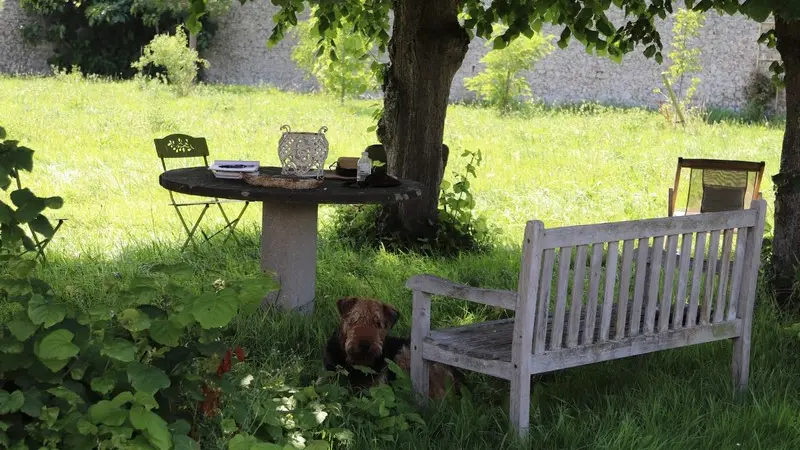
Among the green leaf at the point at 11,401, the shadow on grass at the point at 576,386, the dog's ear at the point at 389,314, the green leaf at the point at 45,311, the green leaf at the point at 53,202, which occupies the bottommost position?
the shadow on grass at the point at 576,386

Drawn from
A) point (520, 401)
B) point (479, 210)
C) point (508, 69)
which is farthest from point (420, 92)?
point (508, 69)

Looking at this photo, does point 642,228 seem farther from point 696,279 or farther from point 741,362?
point 741,362

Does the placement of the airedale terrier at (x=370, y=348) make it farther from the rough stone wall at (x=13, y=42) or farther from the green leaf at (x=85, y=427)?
the rough stone wall at (x=13, y=42)

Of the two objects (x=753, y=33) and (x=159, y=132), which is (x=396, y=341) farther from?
(x=753, y=33)

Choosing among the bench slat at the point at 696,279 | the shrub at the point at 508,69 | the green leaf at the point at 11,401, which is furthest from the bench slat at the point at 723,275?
the shrub at the point at 508,69

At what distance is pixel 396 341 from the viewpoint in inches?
164

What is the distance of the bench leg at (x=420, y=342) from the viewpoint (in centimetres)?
384

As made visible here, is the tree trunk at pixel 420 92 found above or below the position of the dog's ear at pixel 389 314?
above

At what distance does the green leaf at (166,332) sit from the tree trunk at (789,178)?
3.86 meters

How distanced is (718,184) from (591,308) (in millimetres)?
4262

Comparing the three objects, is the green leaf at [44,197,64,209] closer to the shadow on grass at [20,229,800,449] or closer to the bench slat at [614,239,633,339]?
the shadow on grass at [20,229,800,449]

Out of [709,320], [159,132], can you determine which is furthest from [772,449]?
[159,132]

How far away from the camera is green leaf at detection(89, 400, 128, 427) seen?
8.87 ft

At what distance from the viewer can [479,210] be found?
9.00m
